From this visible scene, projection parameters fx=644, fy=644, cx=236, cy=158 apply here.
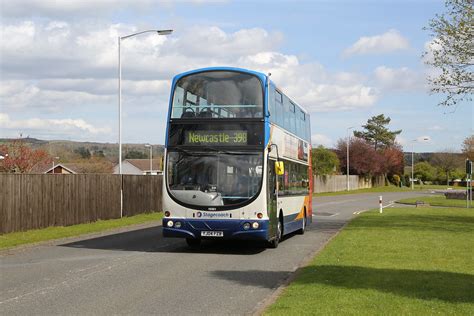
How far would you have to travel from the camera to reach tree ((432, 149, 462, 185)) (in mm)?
125000

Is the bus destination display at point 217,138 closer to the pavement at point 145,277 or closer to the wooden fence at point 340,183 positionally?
the pavement at point 145,277

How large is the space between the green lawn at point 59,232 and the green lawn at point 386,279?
318 inches

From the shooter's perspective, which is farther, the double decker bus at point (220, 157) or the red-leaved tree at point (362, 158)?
the red-leaved tree at point (362, 158)

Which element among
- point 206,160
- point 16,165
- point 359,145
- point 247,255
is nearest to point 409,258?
point 247,255

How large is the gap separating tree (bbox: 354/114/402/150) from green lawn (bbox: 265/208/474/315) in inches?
3926

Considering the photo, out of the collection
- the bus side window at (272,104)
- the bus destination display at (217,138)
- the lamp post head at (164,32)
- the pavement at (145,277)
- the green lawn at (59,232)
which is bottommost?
the pavement at (145,277)

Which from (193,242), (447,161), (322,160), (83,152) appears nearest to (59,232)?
(193,242)

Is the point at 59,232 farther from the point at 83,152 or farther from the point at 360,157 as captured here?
the point at 83,152

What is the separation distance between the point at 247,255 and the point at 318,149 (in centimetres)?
6330

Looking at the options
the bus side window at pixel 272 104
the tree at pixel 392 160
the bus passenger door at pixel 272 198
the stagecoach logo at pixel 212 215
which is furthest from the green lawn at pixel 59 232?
the tree at pixel 392 160

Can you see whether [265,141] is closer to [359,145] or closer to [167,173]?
[167,173]

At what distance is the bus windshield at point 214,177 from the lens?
15250 mm

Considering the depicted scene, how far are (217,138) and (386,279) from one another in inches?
245

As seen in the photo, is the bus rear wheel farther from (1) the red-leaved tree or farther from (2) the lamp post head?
(1) the red-leaved tree
